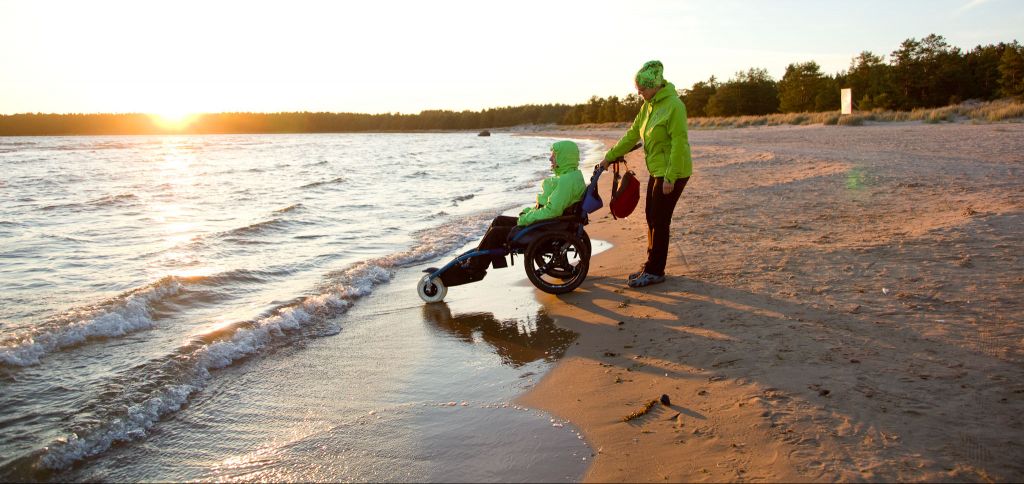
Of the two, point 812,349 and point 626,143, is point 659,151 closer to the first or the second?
point 626,143

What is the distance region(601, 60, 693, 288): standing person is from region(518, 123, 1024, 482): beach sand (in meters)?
0.29

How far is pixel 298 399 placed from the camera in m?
4.02

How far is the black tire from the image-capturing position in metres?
5.90

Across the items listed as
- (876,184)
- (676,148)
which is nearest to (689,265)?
(676,148)

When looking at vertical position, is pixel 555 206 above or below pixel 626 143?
below

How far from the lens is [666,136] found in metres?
5.68

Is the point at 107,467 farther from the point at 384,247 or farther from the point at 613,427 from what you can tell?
the point at 384,247

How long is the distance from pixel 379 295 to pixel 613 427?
387cm

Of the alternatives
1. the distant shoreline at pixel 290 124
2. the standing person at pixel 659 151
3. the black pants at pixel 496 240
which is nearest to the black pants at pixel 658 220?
the standing person at pixel 659 151

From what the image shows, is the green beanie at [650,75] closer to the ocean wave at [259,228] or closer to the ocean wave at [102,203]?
the ocean wave at [259,228]

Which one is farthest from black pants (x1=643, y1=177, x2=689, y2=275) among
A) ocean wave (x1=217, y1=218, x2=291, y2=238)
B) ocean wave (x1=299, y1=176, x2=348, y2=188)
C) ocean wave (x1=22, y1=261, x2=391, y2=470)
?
ocean wave (x1=299, y1=176, x2=348, y2=188)

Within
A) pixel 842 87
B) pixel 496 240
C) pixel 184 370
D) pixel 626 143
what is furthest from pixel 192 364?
pixel 842 87

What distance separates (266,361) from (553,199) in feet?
8.80

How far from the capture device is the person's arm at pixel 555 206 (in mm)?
5910
